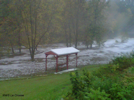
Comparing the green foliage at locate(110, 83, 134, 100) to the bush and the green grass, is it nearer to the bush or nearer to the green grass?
the bush

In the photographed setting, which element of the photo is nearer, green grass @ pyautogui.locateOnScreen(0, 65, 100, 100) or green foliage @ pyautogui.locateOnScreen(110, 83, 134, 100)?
green foliage @ pyautogui.locateOnScreen(110, 83, 134, 100)

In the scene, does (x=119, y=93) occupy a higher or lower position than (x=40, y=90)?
higher

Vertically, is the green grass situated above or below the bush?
below

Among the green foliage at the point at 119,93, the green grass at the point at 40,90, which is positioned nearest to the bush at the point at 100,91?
the green foliage at the point at 119,93

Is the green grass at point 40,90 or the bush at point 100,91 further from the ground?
the bush at point 100,91

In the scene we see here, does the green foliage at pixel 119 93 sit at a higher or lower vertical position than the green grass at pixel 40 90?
higher

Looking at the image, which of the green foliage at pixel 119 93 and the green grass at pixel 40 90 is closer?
the green foliage at pixel 119 93

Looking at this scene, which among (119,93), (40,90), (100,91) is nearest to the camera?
(119,93)

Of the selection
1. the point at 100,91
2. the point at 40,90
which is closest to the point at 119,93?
the point at 100,91

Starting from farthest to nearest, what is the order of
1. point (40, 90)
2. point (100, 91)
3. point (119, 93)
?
point (40, 90) → point (100, 91) → point (119, 93)

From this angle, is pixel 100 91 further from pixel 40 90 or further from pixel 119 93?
pixel 40 90

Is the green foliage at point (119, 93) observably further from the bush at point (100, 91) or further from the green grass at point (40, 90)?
the green grass at point (40, 90)

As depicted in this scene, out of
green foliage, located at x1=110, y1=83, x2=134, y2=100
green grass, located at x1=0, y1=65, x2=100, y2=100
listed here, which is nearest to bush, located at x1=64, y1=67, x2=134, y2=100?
green foliage, located at x1=110, y1=83, x2=134, y2=100

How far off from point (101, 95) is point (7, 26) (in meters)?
20.8
